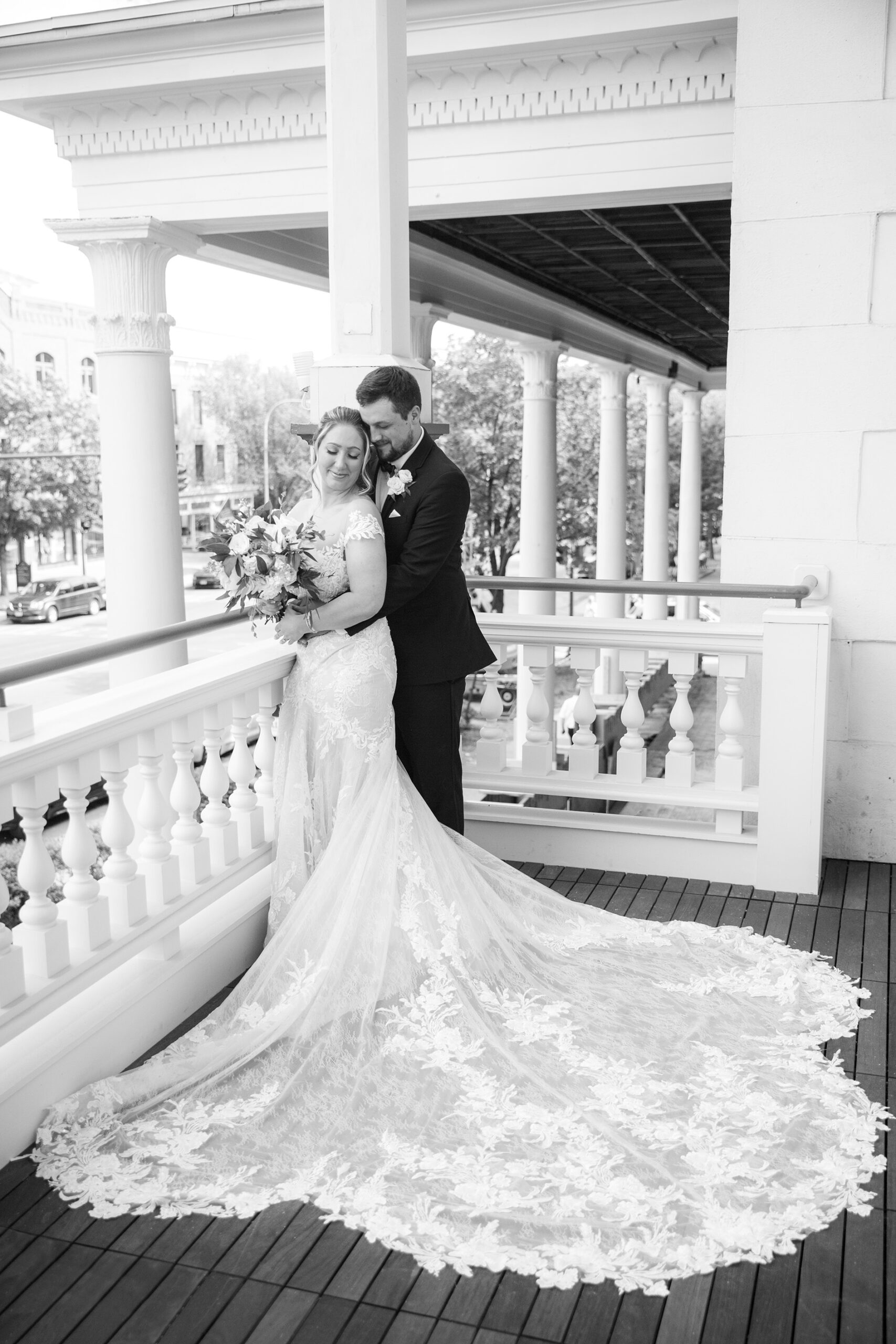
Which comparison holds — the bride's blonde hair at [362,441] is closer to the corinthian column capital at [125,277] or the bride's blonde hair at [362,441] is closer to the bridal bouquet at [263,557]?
the bridal bouquet at [263,557]

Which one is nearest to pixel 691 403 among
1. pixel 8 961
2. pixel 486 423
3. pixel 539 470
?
pixel 486 423

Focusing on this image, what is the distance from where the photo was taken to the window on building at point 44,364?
145ft

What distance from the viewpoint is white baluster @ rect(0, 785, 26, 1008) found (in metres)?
2.61

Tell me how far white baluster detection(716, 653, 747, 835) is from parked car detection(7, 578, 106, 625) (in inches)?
1379

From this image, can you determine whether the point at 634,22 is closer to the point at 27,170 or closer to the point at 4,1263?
the point at 4,1263

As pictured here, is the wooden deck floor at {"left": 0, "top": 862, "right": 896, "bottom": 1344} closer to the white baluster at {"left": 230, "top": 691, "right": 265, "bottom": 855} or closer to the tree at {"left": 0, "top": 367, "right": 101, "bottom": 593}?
the white baluster at {"left": 230, "top": 691, "right": 265, "bottom": 855}

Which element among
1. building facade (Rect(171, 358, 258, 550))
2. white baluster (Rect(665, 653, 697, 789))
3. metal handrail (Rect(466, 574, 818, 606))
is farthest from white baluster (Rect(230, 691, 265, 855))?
building facade (Rect(171, 358, 258, 550))

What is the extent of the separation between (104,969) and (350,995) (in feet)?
2.07

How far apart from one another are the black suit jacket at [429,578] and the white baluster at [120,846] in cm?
80

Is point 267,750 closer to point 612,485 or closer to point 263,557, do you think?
point 263,557

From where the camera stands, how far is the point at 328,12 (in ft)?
12.6

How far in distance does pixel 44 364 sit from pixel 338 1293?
47310 millimetres

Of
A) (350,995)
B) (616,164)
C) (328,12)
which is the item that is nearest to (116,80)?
(616,164)

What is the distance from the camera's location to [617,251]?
33.1 feet
